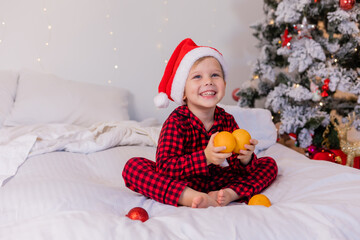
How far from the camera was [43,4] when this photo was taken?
2.51 meters

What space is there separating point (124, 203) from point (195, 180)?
26 centimetres

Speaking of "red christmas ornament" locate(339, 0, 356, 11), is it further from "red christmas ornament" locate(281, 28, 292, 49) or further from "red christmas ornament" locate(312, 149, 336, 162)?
"red christmas ornament" locate(312, 149, 336, 162)

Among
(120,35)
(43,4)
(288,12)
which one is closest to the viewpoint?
(288,12)

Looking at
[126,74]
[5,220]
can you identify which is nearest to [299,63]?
[126,74]

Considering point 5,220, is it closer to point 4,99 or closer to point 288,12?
point 4,99

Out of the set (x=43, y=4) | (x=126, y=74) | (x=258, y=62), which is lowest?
(x=126, y=74)

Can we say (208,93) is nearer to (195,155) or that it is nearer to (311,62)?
(195,155)

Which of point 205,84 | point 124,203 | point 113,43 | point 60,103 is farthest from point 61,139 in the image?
point 113,43

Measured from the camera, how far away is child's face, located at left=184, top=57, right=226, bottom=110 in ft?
4.23

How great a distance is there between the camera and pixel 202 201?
1033mm

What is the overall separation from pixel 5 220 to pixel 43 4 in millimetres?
1891

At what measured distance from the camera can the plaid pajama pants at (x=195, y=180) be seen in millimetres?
1109

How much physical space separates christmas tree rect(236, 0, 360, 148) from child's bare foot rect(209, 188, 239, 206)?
4.36 ft

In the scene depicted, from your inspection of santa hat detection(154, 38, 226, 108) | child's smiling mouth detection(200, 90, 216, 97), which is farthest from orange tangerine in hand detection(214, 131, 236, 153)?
santa hat detection(154, 38, 226, 108)
